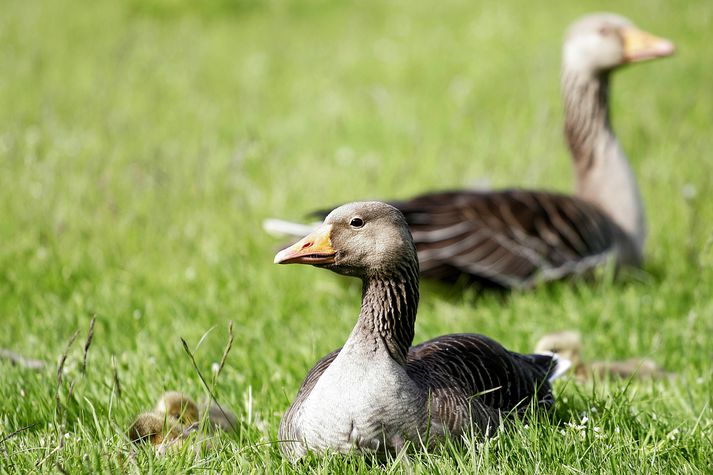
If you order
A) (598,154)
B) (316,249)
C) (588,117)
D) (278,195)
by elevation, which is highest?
(588,117)

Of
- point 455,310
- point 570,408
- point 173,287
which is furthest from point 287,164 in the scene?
point 570,408

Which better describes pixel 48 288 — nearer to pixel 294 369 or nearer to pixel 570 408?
pixel 294 369

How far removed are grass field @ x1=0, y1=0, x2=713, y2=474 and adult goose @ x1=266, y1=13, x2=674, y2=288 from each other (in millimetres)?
251

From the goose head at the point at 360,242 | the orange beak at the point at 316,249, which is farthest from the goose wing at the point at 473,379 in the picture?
the orange beak at the point at 316,249

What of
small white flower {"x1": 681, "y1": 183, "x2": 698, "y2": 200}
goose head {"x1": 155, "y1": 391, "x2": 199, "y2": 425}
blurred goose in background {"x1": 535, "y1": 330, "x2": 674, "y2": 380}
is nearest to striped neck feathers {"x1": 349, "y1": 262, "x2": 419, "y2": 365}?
goose head {"x1": 155, "y1": 391, "x2": 199, "y2": 425}

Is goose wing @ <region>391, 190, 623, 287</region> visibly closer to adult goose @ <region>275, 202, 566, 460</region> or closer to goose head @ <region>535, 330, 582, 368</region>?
goose head @ <region>535, 330, 582, 368</region>

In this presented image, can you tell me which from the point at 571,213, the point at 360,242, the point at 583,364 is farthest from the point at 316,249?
the point at 571,213

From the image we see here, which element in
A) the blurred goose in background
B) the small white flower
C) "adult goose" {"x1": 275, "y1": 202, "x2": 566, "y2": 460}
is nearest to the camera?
"adult goose" {"x1": 275, "y1": 202, "x2": 566, "y2": 460}

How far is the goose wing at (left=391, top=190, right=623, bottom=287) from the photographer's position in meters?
6.62

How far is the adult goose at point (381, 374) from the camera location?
338 centimetres

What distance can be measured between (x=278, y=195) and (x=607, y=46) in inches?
131

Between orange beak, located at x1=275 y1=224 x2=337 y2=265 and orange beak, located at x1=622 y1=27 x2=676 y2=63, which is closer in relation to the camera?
orange beak, located at x1=275 y1=224 x2=337 y2=265

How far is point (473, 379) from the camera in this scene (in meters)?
3.82

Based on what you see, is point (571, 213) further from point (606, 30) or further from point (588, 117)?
point (606, 30)
